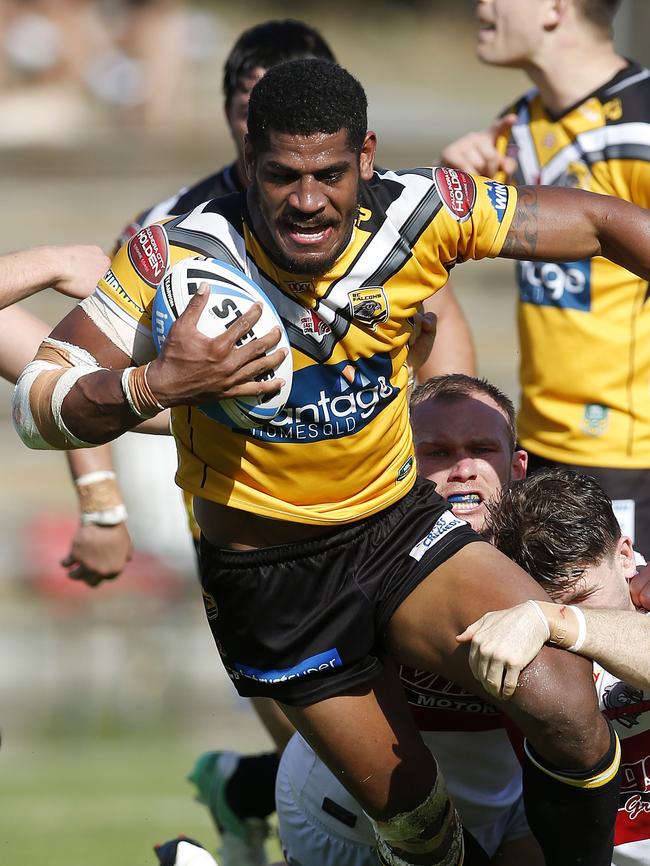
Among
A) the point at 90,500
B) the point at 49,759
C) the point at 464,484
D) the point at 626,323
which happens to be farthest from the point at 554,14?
the point at 49,759

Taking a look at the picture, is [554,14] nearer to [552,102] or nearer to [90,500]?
[552,102]

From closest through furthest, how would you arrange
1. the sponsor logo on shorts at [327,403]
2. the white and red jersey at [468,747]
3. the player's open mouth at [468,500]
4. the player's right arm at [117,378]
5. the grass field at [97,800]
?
the player's right arm at [117,378]
the sponsor logo on shorts at [327,403]
the white and red jersey at [468,747]
the player's open mouth at [468,500]
the grass field at [97,800]

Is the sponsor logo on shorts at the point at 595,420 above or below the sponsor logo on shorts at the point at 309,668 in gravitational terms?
above

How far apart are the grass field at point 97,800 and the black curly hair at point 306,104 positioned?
3696 mm

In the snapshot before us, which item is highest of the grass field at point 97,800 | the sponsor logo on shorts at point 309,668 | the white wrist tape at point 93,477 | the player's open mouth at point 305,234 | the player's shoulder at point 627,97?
the player's shoulder at point 627,97

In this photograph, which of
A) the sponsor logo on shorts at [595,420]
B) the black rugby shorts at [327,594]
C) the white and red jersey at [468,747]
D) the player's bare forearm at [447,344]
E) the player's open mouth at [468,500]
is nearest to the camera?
the black rugby shorts at [327,594]

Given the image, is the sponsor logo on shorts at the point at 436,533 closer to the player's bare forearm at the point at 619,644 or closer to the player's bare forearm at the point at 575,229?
the player's bare forearm at the point at 619,644

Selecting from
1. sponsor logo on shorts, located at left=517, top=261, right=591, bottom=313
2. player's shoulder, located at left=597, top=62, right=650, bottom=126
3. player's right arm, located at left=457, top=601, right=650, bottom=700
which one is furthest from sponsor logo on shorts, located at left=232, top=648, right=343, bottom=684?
player's shoulder, located at left=597, top=62, right=650, bottom=126

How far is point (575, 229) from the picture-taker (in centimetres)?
340

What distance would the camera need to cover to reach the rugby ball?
120 inches

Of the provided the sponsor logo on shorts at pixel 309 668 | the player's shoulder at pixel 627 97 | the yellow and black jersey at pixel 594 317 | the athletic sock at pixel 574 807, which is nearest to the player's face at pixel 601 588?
the athletic sock at pixel 574 807

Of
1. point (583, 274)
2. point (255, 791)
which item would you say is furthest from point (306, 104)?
point (255, 791)

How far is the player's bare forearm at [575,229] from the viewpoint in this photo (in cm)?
340

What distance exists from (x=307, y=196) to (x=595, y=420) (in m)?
2.29
